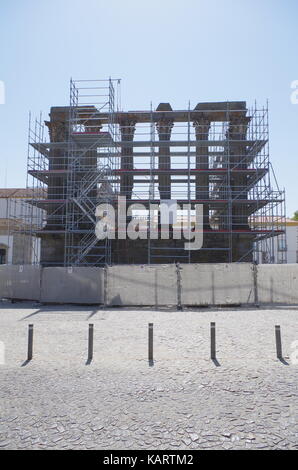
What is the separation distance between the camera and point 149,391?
6.29 metres

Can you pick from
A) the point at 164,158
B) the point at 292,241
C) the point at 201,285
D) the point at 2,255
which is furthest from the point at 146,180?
the point at 292,241

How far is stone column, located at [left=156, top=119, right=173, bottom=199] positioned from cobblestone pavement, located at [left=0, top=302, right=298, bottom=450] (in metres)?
16.0

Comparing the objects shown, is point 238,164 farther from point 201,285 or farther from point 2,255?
point 2,255

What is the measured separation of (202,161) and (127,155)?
519 centimetres

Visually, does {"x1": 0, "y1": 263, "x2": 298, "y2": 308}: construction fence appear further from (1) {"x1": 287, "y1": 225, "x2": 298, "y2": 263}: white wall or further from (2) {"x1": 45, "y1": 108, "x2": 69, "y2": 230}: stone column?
(1) {"x1": 287, "y1": 225, "x2": 298, "y2": 263}: white wall

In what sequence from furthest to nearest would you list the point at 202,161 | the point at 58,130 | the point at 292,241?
the point at 292,241
the point at 58,130
the point at 202,161

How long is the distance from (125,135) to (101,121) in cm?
207

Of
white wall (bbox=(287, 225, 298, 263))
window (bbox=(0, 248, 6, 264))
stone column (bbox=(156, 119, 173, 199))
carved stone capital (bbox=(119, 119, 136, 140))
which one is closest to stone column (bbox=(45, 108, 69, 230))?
carved stone capital (bbox=(119, 119, 136, 140))

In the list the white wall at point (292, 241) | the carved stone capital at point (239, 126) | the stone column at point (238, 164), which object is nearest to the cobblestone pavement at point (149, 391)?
the stone column at point (238, 164)

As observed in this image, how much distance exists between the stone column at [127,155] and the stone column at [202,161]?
14.7 ft

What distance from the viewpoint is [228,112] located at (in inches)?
1025

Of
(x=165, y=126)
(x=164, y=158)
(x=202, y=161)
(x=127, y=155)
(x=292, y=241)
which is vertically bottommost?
(x=292, y=241)
